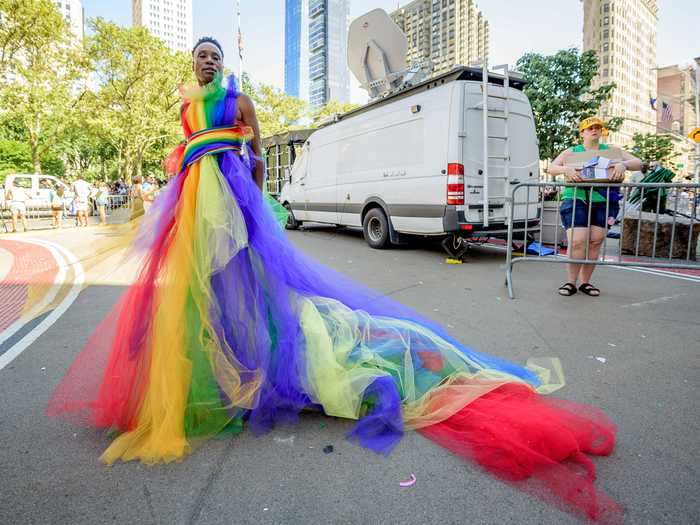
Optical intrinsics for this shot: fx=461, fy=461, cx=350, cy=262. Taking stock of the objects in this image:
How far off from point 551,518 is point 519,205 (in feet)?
24.4

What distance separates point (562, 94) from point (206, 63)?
77.7 feet

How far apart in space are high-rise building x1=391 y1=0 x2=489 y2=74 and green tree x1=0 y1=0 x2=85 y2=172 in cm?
9690

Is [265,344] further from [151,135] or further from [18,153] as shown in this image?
[18,153]

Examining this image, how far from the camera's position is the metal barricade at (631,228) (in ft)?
17.4

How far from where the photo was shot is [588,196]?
5.41 meters

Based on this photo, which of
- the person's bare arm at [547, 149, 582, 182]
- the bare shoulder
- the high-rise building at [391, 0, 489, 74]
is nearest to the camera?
the bare shoulder

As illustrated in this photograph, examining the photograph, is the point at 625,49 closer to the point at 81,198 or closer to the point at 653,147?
the point at 653,147

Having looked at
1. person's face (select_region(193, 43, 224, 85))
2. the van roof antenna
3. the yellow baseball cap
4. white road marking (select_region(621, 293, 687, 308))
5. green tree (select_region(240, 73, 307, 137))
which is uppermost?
green tree (select_region(240, 73, 307, 137))

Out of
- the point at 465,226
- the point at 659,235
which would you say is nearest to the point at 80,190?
the point at 465,226

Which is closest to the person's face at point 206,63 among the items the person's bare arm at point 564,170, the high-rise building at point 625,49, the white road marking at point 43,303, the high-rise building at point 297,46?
the white road marking at point 43,303

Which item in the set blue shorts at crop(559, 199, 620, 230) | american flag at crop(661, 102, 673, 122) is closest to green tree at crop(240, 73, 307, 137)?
american flag at crop(661, 102, 673, 122)

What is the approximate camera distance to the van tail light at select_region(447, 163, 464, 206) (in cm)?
776

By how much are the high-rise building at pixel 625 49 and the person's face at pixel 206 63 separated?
4933 inches

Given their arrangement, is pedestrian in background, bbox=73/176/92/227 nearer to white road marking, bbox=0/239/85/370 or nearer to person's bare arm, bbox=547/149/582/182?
white road marking, bbox=0/239/85/370
